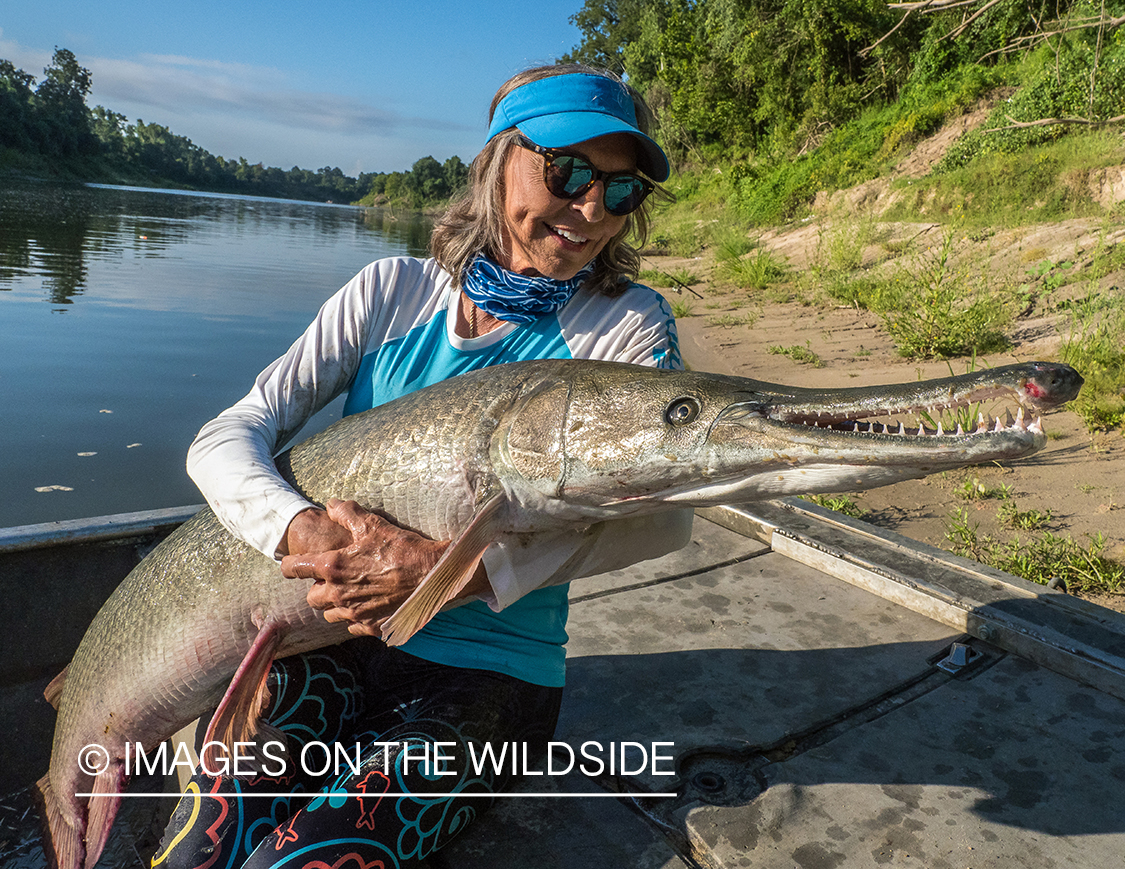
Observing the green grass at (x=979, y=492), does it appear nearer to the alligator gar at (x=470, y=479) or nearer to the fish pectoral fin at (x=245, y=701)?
the alligator gar at (x=470, y=479)

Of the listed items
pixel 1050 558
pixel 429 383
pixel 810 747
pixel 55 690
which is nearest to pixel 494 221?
pixel 429 383

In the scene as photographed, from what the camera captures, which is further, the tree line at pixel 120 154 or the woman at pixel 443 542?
the tree line at pixel 120 154

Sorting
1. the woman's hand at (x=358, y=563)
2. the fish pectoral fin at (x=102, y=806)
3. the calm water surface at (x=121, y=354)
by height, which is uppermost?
the woman's hand at (x=358, y=563)

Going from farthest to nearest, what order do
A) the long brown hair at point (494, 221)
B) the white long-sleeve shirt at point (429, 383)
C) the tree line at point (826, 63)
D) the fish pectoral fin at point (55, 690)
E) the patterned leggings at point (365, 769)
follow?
the tree line at point (826, 63) < the fish pectoral fin at point (55, 690) < the long brown hair at point (494, 221) < the white long-sleeve shirt at point (429, 383) < the patterned leggings at point (365, 769)

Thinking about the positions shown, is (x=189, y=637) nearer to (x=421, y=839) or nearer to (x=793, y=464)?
(x=421, y=839)

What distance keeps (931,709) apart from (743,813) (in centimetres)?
83

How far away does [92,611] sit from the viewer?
8.84 feet

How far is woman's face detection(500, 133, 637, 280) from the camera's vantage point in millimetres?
2043

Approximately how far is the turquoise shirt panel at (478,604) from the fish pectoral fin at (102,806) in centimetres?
90

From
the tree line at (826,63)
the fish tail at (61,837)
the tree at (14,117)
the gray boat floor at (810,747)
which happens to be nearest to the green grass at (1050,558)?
the gray boat floor at (810,747)

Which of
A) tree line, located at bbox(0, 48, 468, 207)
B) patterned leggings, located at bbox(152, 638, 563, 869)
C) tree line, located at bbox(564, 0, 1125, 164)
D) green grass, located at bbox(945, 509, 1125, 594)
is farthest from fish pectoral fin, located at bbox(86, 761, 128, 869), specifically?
tree line, located at bbox(0, 48, 468, 207)

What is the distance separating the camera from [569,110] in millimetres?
1973

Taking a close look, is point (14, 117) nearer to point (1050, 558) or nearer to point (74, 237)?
point (74, 237)

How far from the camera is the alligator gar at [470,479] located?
1.33 meters
